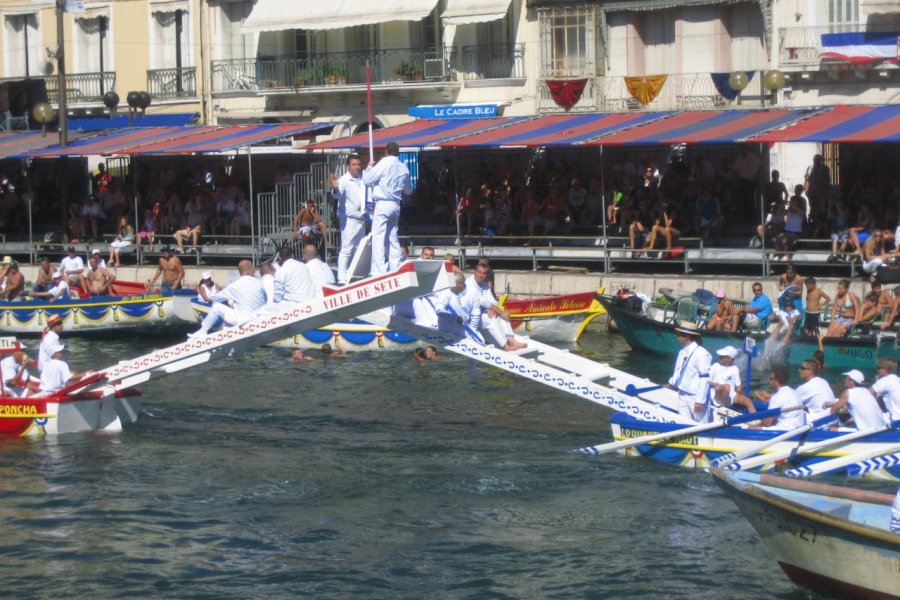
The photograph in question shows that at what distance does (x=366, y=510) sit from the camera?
667 inches

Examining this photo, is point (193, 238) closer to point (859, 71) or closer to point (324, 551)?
point (859, 71)

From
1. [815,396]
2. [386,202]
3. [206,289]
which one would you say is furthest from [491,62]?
[815,396]

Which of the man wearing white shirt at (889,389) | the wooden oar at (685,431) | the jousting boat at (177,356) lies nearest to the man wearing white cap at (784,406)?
the wooden oar at (685,431)

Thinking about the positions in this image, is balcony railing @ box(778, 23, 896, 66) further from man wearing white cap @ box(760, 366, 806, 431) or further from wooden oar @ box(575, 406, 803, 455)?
wooden oar @ box(575, 406, 803, 455)

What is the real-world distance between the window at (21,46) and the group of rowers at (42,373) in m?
30.0

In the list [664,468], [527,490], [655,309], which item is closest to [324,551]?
[527,490]

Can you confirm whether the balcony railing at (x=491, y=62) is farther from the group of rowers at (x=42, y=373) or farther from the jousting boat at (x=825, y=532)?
the jousting boat at (x=825, y=532)

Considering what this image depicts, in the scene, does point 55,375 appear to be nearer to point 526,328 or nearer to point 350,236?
point 350,236

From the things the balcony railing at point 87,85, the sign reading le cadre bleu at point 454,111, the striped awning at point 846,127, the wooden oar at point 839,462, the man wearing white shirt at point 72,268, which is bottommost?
the wooden oar at point 839,462

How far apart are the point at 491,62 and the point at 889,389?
78.9 feet

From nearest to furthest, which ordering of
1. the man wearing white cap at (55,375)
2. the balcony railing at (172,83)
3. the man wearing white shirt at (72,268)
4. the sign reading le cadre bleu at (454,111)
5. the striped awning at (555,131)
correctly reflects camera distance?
1. the man wearing white cap at (55,375)
2. the striped awning at (555,131)
3. the man wearing white shirt at (72,268)
4. the sign reading le cadre bleu at (454,111)
5. the balcony railing at (172,83)

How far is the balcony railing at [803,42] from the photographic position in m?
34.1

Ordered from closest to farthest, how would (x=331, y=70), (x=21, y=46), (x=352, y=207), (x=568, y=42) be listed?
(x=352, y=207) → (x=568, y=42) → (x=331, y=70) → (x=21, y=46)

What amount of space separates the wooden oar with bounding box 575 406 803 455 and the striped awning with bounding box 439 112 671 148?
12403 mm
